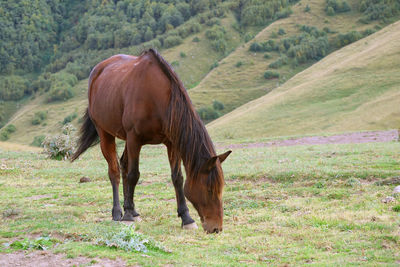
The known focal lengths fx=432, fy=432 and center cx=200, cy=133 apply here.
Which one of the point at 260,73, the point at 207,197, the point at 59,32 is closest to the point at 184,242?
the point at 207,197

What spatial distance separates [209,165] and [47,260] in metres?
2.32

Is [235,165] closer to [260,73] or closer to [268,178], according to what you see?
[268,178]

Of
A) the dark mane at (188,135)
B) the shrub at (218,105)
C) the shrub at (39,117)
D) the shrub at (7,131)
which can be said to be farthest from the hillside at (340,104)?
the shrub at (39,117)

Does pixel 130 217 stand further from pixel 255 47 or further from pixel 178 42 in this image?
pixel 178 42

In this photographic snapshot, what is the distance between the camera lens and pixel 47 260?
15.9 ft

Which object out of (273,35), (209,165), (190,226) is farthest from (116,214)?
(273,35)

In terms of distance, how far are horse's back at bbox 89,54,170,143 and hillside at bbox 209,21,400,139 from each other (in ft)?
90.4

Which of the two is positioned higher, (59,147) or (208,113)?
(59,147)

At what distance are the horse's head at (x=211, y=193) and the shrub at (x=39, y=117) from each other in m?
95.3

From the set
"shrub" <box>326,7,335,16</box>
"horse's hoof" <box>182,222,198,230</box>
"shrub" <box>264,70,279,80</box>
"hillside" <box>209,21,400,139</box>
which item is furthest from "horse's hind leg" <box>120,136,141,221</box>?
"shrub" <box>326,7,335,16</box>

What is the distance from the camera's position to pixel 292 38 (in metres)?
91.1

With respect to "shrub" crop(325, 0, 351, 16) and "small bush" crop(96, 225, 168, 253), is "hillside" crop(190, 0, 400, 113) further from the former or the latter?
"small bush" crop(96, 225, 168, 253)

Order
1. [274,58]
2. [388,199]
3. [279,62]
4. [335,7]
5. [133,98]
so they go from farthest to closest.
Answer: [335,7] → [274,58] → [279,62] → [388,199] → [133,98]

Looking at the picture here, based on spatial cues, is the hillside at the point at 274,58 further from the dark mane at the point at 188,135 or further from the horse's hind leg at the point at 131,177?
the dark mane at the point at 188,135
